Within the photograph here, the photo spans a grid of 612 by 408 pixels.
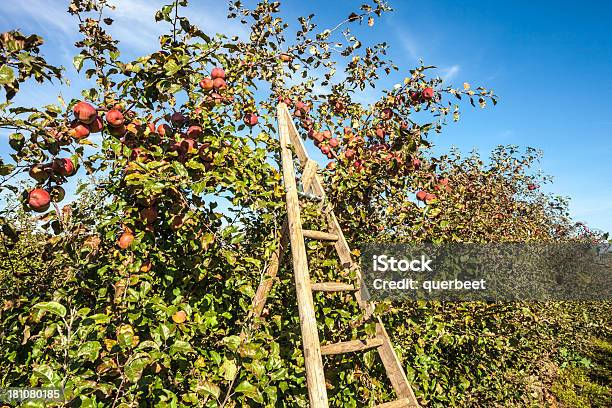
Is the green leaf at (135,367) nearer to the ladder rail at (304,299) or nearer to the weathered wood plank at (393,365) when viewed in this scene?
the ladder rail at (304,299)

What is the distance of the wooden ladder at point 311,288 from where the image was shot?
2.08m

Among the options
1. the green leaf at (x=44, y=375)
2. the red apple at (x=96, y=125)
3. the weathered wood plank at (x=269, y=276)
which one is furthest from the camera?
the weathered wood plank at (x=269, y=276)

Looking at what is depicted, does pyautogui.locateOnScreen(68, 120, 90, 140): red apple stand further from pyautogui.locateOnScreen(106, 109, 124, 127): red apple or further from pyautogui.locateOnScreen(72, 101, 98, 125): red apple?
pyautogui.locateOnScreen(106, 109, 124, 127): red apple

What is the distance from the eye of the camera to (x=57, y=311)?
4.88 feet

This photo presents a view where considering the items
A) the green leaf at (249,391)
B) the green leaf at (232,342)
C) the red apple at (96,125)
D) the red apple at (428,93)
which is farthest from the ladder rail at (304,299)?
the red apple at (428,93)

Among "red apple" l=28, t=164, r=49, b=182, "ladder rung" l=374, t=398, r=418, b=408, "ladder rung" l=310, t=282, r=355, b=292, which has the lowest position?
"ladder rung" l=374, t=398, r=418, b=408

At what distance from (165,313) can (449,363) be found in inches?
120

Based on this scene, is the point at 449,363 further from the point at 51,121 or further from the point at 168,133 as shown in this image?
the point at 51,121

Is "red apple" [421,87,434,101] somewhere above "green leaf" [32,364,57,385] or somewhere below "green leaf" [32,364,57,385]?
above

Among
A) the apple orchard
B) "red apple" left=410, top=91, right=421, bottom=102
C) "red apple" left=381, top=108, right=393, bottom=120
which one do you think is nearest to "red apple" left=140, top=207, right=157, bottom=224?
the apple orchard

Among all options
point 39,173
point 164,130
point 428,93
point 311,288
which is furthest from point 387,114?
point 39,173

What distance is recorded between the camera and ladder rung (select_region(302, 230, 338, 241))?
2.50 meters

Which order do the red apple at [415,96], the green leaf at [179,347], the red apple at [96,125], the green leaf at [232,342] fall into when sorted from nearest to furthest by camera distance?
the green leaf at [179,347], the green leaf at [232,342], the red apple at [96,125], the red apple at [415,96]

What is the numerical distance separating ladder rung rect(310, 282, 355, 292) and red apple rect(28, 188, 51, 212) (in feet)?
4.96
